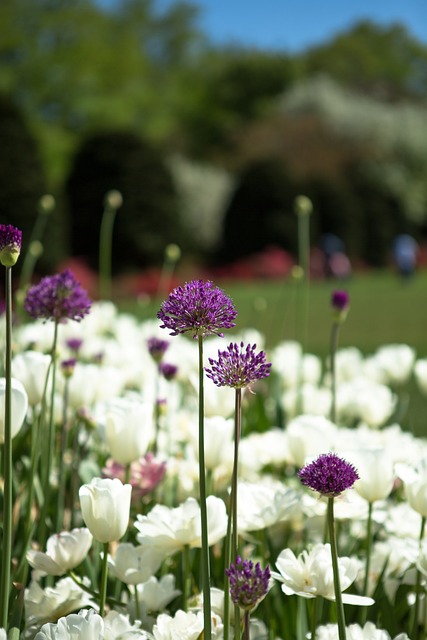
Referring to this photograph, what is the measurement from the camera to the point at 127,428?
1.30 m

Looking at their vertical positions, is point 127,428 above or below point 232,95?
below

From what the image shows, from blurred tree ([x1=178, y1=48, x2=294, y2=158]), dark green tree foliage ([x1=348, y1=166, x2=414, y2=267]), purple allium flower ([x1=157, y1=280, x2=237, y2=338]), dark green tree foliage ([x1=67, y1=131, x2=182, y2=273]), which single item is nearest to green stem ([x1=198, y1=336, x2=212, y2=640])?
purple allium flower ([x1=157, y1=280, x2=237, y2=338])

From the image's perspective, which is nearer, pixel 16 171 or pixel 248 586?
pixel 248 586

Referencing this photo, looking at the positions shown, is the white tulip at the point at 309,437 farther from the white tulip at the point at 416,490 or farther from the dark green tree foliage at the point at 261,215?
the dark green tree foliage at the point at 261,215

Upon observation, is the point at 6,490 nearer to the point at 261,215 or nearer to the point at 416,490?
the point at 416,490

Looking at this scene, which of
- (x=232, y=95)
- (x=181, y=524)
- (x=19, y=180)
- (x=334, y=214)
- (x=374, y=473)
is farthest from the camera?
(x=232, y=95)

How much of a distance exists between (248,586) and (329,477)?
0.13m

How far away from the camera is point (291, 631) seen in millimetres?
1291

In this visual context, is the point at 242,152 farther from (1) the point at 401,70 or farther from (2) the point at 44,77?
(1) the point at 401,70

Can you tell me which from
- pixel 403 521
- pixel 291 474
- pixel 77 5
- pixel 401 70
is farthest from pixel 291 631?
pixel 401 70

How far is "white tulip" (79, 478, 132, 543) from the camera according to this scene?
1013 mm

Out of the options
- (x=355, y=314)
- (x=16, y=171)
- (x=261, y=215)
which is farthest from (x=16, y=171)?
(x=261, y=215)

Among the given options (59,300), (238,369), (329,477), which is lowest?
(329,477)

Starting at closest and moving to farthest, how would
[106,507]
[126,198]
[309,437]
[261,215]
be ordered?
[106,507], [309,437], [126,198], [261,215]
